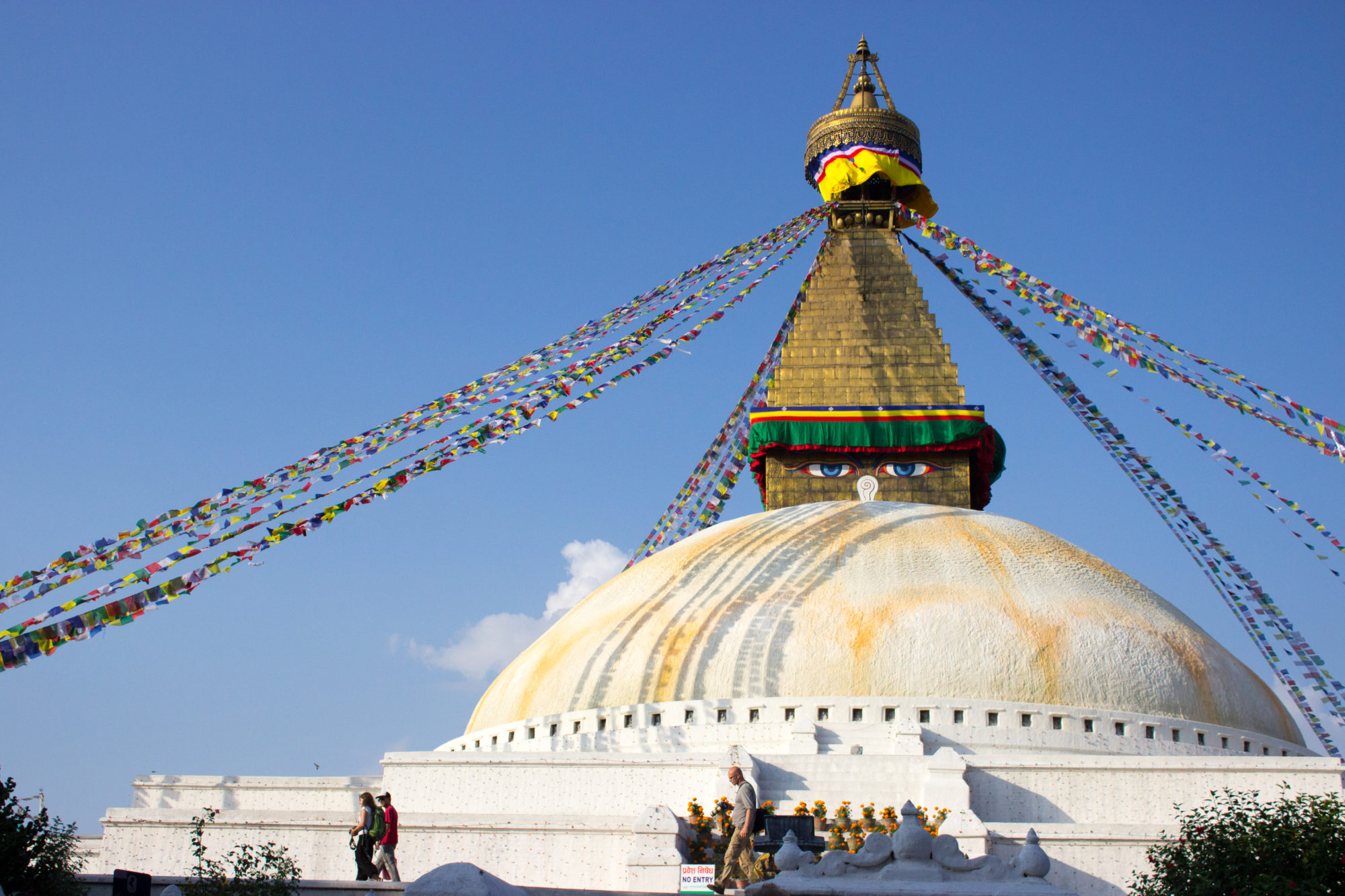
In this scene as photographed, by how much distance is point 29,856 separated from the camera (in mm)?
9406

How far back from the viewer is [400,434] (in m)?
13.4

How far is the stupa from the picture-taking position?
41.8ft

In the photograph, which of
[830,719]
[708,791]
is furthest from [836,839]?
[830,719]

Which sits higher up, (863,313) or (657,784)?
(863,313)

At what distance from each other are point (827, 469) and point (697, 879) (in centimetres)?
1361

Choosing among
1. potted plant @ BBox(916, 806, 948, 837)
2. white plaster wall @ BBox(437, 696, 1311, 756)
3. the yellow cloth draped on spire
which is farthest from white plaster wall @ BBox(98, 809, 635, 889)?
the yellow cloth draped on spire

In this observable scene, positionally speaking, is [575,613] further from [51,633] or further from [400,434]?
[51,633]

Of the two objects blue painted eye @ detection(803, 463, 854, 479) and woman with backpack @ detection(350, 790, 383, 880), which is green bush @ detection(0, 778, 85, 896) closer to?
woman with backpack @ detection(350, 790, 383, 880)

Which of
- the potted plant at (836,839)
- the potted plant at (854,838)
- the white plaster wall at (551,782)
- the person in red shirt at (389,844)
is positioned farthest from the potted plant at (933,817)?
the person in red shirt at (389,844)

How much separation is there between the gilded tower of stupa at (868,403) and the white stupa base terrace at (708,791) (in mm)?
8465

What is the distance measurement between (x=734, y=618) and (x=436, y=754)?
12.5 feet

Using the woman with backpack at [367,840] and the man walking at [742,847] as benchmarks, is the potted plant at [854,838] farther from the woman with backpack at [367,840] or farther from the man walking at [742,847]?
the woman with backpack at [367,840]

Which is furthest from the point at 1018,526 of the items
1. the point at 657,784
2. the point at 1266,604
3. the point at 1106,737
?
the point at 657,784

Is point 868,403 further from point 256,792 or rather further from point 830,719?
point 256,792
